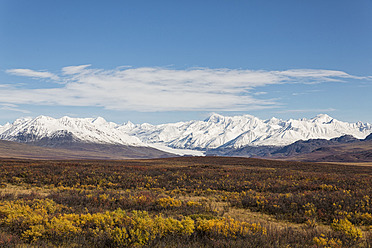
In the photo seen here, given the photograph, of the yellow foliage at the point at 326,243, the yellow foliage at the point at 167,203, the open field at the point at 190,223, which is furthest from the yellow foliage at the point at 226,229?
the yellow foliage at the point at 167,203

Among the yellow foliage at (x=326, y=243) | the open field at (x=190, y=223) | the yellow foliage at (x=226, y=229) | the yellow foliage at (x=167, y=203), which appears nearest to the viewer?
the yellow foliage at (x=326, y=243)

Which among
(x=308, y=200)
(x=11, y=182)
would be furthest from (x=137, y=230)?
(x=11, y=182)

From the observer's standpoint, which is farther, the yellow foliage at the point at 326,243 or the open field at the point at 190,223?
the open field at the point at 190,223

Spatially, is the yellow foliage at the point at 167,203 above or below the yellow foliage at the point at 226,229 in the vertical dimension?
below

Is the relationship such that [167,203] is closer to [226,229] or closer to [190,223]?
[190,223]

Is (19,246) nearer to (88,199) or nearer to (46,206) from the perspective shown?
(46,206)

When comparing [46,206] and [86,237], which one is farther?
[46,206]

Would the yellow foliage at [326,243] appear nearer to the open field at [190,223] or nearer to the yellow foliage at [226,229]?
the open field at [190,223]

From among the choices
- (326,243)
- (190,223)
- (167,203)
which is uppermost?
(190,223)

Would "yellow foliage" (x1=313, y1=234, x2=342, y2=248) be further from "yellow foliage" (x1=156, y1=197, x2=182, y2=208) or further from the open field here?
"yellow foliage" (x1=156, y1=197, x2=182, y2=208)

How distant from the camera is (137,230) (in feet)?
32.3

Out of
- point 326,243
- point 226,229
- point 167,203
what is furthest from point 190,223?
point 167,203

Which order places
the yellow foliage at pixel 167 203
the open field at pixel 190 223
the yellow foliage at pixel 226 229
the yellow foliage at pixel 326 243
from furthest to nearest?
the yellow foliage at pixel 167 203
the yellow foliage at pixel 226 229
the open field at pixel 190 223
the yellow foliage at pixel 326 243

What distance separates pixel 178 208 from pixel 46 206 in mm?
6689
